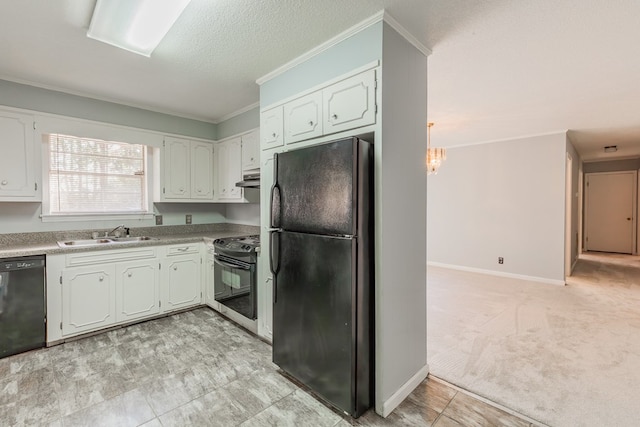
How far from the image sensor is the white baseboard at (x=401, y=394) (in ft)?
6.14

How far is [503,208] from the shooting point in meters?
5.31

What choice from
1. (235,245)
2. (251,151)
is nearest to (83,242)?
(235,245)

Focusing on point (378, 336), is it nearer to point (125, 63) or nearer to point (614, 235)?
point (125, 63)

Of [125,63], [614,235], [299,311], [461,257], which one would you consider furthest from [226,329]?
[614,235]

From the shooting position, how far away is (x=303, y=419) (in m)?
1.84

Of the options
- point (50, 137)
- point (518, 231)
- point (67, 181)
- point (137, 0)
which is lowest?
point (518, 231)

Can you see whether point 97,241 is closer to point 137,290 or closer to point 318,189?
point 137,290

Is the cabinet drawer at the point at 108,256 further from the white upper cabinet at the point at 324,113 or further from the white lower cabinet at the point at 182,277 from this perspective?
the white upper cabinet at the point at 324,113

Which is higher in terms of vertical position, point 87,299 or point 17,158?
point 17,158

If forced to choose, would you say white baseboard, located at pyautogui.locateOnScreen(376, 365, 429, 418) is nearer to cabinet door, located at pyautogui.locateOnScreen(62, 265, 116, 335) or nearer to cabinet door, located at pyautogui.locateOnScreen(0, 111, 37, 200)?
cabinet door, located at pyautogui.locateOnScreen(62, 265, 116, 335)

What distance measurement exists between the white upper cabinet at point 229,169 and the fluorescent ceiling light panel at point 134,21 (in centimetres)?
160

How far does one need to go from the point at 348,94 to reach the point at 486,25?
100cm

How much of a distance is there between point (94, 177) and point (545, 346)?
5064 millimetres

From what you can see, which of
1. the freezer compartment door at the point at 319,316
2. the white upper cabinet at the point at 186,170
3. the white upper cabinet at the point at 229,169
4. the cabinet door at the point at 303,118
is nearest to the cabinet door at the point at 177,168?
the white upper cabinet at the point at 186,170
